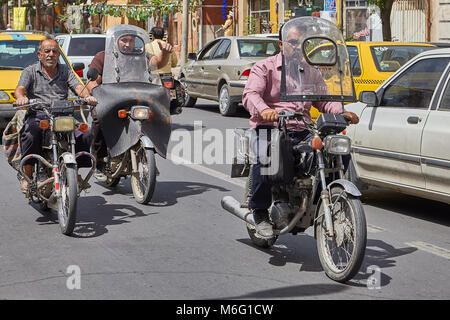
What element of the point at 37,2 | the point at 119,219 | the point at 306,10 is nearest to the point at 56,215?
the point at 119,219

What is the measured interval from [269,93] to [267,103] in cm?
8

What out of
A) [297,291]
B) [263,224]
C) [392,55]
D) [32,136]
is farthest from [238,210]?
[392,55]

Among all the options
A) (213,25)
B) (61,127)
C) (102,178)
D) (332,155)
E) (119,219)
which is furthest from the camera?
(213,25)

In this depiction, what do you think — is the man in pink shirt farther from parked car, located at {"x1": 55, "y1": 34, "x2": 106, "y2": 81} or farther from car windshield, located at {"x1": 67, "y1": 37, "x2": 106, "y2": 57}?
car windshield, located at {"x1": 67, "y1": 37, "x2": 106, "y2": 57}

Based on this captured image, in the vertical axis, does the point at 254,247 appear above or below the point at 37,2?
below

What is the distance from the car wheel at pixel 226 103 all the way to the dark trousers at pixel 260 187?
1309cm

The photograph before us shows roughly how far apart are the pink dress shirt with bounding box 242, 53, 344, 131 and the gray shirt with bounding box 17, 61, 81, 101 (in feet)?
8.66

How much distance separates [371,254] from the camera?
7184 mm

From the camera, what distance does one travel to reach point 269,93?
22.5 ft

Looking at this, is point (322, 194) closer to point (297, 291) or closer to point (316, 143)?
point (316, 143)

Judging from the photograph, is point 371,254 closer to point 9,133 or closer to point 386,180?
point 386,180

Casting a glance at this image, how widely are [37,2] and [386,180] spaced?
4794 cm

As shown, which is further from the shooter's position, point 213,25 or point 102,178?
point 213,25

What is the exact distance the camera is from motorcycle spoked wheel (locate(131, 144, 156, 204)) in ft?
30.3
